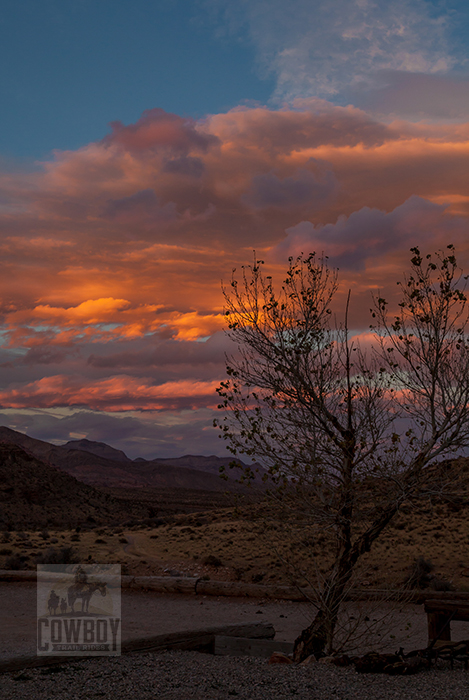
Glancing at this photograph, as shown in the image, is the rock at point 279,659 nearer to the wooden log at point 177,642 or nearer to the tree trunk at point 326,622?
the tree trunk at point 326,622

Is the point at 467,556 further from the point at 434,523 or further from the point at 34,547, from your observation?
the point at 34,547

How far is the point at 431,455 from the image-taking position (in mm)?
8438

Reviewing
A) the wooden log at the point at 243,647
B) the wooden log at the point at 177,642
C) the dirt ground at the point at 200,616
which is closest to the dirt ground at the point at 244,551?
the dirt ground at the point at 200,616

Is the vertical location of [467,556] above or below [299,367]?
below

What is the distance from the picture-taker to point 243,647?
929 centimetres

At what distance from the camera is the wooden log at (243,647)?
9.20 metres

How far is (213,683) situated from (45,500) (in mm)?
52219

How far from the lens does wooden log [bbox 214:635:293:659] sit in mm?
9203

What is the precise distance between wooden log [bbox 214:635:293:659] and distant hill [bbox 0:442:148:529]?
37.7 metres

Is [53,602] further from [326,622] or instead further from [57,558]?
[57,558]

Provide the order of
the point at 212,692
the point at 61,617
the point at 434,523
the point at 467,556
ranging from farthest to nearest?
the point at 434,523 → the point at 467,556 → the point at 61,617 → the point at 212,692

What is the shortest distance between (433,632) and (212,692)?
4.26 m

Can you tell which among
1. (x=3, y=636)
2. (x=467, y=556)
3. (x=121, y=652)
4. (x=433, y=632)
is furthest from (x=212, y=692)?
(x=467, y=556)

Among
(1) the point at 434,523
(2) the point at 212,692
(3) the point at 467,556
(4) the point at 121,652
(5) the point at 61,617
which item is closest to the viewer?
(2) the point at 212,692
